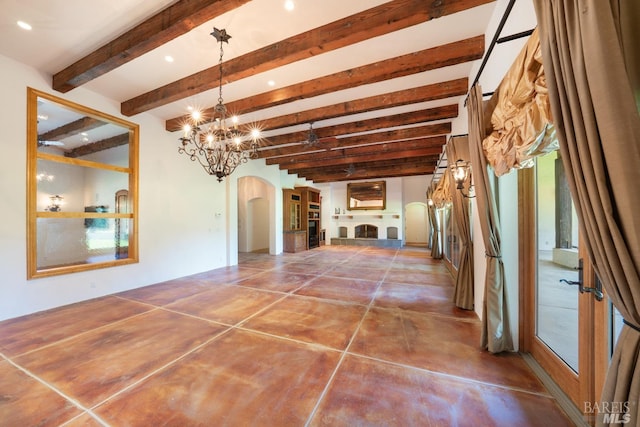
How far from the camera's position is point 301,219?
1005 cm

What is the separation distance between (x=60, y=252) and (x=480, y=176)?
237 inches

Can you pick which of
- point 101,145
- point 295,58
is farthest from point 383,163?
point 101,145

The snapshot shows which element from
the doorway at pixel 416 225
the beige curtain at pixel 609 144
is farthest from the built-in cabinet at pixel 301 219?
the beige curtain at pixel 609 144

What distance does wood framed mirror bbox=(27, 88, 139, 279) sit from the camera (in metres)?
3.28

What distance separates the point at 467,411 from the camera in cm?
156

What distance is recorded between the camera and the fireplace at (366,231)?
37.7ft

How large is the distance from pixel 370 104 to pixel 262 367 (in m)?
4.04

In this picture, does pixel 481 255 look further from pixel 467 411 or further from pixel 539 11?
pixel 539 11

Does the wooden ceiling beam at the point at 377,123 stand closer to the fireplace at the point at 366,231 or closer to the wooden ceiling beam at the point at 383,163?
the wooden ceiling beam at the point at 383,163

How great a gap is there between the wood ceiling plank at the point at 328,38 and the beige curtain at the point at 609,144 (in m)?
1.43

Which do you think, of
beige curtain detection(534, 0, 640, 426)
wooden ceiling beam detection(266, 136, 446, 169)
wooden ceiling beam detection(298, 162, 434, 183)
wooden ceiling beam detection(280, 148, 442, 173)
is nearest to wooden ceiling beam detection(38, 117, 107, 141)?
wooden ceiling beam detection(266, 136, 446, 169)

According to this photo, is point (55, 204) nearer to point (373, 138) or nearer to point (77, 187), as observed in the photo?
point (77, 187)

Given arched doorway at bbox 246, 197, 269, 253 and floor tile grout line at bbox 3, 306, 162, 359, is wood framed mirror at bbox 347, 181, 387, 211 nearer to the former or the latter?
arched doorway at bbox 246, 197, 269, 253

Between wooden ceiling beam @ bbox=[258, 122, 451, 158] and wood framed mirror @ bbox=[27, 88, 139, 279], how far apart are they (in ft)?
11.1
